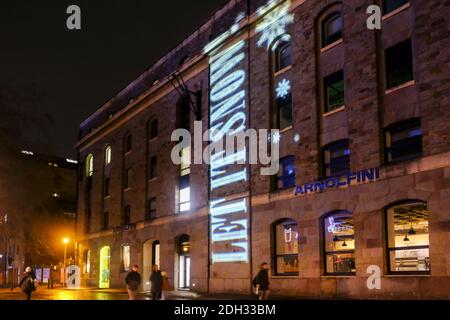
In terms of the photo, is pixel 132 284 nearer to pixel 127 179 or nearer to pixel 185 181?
pixel 185 181

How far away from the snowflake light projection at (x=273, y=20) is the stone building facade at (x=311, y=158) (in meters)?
0.07

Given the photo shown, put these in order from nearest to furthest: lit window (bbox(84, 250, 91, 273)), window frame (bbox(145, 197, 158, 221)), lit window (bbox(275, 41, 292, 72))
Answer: lit window (bbox(275, 41, 292, 72)), window frame (bbox(145, 197, 158, 221)), lit window (bbox(84, 250, 91, 273))

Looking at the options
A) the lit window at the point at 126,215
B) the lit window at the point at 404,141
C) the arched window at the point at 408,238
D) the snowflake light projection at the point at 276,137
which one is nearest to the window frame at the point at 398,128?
the lit window at the point at 404,141

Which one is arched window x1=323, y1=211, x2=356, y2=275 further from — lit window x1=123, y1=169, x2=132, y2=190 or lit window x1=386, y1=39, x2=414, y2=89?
lit window x1=123, y1=169, x2=132, y2=190

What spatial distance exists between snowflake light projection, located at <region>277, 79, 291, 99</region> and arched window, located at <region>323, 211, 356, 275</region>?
670 centimetres

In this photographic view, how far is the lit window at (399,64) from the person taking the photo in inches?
917

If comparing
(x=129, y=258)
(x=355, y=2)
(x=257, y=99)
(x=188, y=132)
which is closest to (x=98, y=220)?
(x=129, y=258)

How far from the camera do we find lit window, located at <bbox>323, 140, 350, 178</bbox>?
2556cm

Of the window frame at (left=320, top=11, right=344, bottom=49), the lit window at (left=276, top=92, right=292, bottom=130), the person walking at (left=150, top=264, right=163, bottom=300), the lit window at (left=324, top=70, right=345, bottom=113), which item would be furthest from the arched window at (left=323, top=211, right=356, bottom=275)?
the window frame at (left=320, top=11, right=344, bottom=49)

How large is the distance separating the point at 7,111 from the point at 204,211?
12470 millimetres

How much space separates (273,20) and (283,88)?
3.58m

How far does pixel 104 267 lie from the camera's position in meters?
47.6

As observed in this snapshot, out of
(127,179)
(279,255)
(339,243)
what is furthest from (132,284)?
(127,179)

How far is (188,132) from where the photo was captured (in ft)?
123
